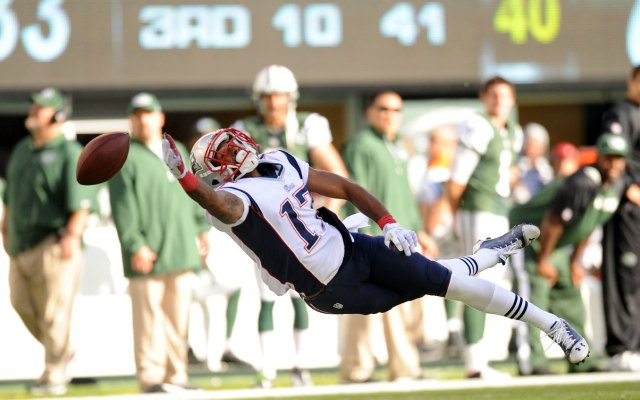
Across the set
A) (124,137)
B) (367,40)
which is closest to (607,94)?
(367,40)

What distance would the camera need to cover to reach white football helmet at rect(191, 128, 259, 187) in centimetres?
717

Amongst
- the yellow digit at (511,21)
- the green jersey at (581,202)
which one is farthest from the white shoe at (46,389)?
the yellow digit at (511,21)

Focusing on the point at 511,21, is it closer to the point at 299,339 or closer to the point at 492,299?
the point at 299,339

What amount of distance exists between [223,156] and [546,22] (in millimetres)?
6925

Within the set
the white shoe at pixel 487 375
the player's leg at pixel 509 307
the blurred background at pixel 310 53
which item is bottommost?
the white shoe at pixel 487 375

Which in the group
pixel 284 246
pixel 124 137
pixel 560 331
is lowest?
pixel 560 331

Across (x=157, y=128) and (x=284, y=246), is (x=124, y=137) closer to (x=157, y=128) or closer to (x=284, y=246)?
(x=284, y=246)

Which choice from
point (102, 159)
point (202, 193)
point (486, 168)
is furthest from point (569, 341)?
point (486, 168)

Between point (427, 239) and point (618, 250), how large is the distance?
4.45 feet

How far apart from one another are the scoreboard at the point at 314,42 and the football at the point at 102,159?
6327 millimetres

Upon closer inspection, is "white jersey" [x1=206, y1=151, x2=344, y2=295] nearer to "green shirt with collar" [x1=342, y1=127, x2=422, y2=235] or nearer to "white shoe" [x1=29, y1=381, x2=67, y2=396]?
"green shirt with collar" [x1=342, y1=127, x2=422, y2=235]

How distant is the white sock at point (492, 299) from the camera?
7.39 meters

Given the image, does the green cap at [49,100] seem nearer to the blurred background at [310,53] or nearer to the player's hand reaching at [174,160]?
the blurred background at [310,53]

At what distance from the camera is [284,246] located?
717 cm
